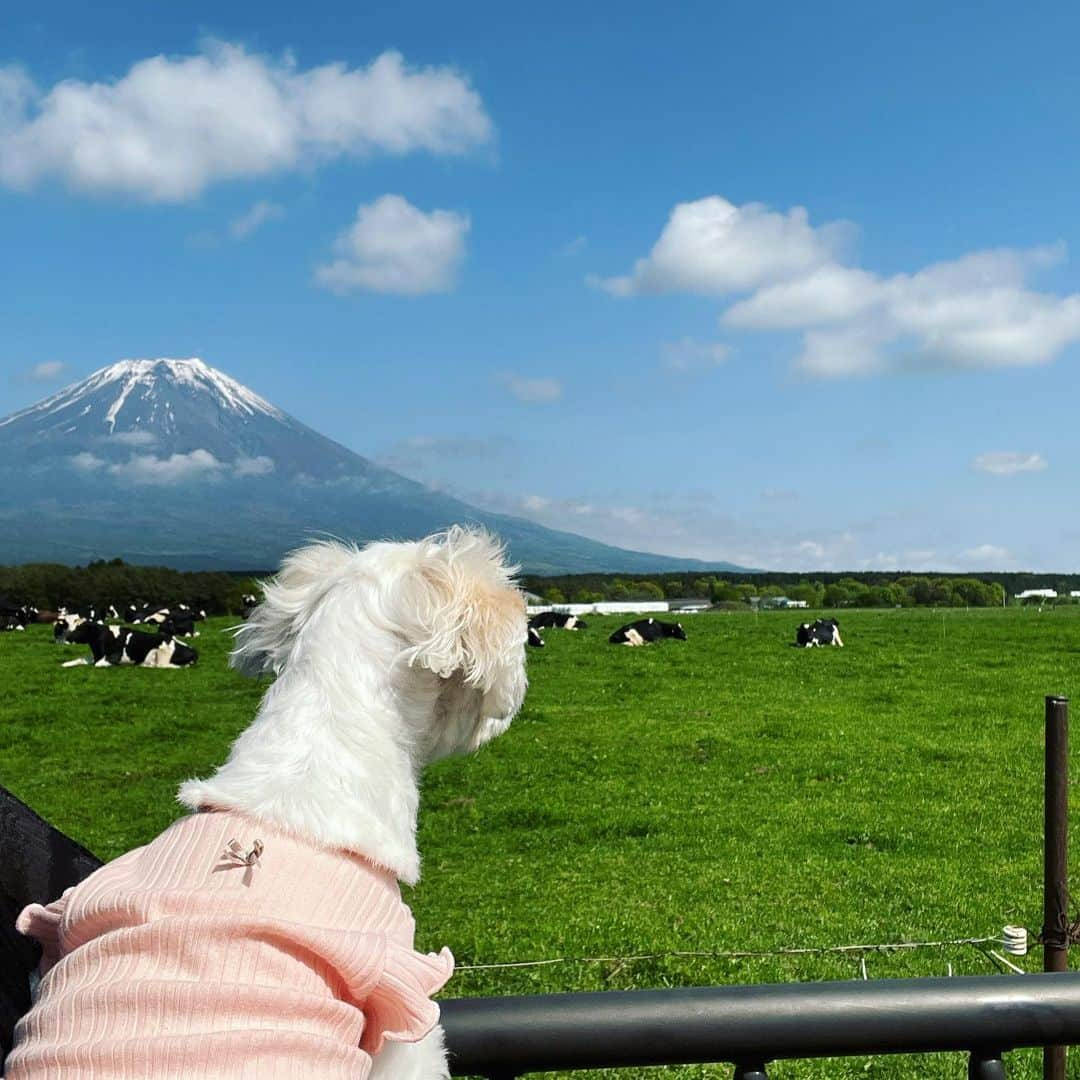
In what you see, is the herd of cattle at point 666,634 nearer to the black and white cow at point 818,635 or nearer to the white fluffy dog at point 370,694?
the black and white cow at point 818,635

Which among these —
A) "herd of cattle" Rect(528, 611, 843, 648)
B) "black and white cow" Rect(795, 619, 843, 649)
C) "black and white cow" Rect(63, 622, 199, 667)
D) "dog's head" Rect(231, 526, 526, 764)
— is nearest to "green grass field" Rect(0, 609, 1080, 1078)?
"black and white cow" Rect(63, 622, 199, 667)

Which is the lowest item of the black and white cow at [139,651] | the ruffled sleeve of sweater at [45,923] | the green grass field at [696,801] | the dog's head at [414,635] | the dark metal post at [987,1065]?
the green grass field at [696,801]

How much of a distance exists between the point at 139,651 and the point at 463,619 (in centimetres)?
2244

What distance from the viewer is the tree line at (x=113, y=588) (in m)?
39.6

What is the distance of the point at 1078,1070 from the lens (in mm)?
5824

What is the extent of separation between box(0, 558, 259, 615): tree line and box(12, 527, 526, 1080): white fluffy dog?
120ft

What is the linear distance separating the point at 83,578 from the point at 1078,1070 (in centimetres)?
4119

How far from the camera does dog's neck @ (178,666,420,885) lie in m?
2.32

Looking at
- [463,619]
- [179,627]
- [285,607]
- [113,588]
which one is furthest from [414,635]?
[113,588]

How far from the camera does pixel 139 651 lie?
23344 millimetres

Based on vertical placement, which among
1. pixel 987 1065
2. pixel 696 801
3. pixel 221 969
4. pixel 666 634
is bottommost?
pixel 696 801

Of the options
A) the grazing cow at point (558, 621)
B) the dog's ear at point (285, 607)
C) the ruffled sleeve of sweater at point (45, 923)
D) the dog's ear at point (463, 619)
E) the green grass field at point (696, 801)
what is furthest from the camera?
the grazing cow at point (558, 621)

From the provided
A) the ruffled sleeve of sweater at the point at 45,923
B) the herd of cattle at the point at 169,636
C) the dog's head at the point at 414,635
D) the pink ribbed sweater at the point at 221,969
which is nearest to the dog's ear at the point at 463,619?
the dog's head at the point at 414,635

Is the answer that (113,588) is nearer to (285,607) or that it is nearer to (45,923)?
(285,607)
